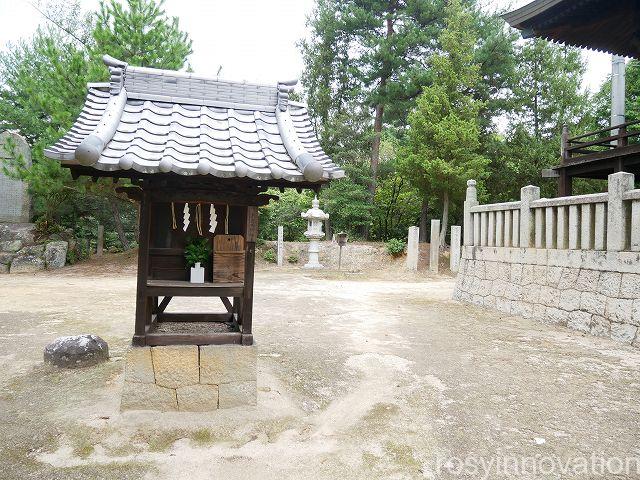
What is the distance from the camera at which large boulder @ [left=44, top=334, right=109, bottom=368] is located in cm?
454

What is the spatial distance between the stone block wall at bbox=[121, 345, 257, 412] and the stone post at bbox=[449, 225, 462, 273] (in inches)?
548

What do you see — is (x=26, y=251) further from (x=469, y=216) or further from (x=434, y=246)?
(x=434, y=246)

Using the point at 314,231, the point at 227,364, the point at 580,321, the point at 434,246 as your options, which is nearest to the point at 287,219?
the point at 314,231

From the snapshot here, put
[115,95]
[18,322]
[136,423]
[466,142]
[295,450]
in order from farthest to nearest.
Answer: [466,142]
[18,322]
[115,95]
[136,423]
[295,450]

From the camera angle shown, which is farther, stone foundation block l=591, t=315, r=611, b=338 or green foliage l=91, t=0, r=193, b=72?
green foliage l=91, t=0, r=193, b=72

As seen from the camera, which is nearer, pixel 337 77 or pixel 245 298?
pixel 245 298

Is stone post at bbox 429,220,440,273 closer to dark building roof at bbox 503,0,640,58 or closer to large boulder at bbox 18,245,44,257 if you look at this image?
dark building roof at bbox 503,0,640,58

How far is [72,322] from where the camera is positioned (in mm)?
6695

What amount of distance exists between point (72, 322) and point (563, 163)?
11.6 metres

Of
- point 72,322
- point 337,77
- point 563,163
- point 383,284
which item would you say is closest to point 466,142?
point 563,163

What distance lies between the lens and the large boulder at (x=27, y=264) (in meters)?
14.2

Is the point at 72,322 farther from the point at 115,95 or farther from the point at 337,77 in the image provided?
the point at 337,77

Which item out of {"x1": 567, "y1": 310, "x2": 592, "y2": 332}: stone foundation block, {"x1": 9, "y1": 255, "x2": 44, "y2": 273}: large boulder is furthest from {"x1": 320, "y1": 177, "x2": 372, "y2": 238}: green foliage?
{"x1": 567, "y1": 310, "x2": 592, "y2": 332}: stone foundation block

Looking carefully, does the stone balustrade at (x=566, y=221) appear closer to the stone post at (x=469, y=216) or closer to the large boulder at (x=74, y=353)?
the stone post at (x=469, y=216)
